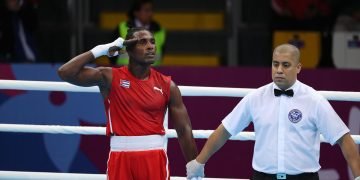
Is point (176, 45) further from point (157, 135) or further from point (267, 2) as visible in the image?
point (157, 135)

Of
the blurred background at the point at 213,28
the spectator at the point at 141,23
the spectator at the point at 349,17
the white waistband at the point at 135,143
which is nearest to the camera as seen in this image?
the white waistband at the point at 135,143

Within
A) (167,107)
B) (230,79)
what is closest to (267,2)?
(230,79)

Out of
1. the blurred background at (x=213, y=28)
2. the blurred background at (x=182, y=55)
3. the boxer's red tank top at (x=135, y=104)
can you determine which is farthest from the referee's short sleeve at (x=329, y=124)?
the blurred background at (x=213, y=28)

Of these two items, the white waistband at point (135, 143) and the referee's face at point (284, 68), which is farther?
the white waistband at point (135, 143)

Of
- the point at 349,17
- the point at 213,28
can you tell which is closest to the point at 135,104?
the point at 349,17

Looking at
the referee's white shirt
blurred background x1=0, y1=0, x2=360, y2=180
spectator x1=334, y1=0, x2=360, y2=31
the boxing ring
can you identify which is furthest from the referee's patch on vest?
spectator x1=334, y1=0, x2=360, y2=31

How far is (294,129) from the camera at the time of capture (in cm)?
730

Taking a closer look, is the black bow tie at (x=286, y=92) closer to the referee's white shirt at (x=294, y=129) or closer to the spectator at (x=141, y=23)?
the referee's white shirt at (x=294, y=129)

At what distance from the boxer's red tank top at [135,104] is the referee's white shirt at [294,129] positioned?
810 mm

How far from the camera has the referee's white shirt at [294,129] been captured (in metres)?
7.28

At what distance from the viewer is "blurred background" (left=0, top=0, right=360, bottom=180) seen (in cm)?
1041

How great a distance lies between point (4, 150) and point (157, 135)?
3.21m

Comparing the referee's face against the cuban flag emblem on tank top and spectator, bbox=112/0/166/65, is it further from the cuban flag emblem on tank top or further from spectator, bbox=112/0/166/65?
spectator, bbox=112/0/166/65

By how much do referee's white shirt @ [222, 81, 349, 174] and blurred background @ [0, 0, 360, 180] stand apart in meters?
2.92
